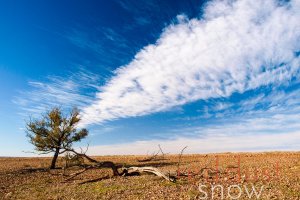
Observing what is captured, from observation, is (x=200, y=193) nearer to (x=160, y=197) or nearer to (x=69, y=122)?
(x=160, y=197)

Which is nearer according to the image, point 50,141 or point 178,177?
point 178,177

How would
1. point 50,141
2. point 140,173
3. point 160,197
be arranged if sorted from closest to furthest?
point 160,197 < point 140,173 < point 50,141

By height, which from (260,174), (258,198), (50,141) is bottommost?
(258,198)

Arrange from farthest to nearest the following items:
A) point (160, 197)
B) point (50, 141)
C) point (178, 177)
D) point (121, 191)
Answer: point (50, 141)
point (178, 177)
point (121, 191)
point (160, 197)

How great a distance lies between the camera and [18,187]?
89.9ft

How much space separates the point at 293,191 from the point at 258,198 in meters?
3.00

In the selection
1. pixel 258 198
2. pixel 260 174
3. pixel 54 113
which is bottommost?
pixel 258 198

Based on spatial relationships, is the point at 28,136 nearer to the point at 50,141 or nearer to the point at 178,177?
the point at 50,141

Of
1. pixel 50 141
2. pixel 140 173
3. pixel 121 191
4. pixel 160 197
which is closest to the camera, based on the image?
pixel 160 197

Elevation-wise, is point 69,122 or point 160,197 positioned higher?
point 69,122

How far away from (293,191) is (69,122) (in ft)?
105

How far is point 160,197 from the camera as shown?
62.7ft

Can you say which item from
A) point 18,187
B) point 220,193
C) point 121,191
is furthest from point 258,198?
point 18,187

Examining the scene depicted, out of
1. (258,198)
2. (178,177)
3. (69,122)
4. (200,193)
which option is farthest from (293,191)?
(69,122)
